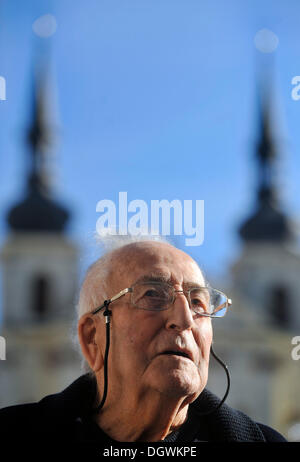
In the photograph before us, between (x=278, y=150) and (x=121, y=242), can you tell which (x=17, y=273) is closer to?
(x=278, y=150)

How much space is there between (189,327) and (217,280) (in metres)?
31.2

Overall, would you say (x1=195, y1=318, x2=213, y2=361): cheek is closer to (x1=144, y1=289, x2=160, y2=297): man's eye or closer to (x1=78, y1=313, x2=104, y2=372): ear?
(x1=144, y1=289, x2=160, y2=297): man's eye

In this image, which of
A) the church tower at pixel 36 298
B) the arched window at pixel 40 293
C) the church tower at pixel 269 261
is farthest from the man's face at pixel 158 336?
the church tower at pixel 269 261

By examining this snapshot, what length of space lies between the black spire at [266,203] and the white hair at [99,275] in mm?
31155

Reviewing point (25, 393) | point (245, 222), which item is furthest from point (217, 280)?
point (25, 393)

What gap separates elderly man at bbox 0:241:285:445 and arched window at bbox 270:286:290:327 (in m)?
30.8

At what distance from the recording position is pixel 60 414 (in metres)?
2.07

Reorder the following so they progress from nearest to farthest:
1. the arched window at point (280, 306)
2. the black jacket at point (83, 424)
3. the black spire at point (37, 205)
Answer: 1. the black jacket at point (83, 424)
2. the black spire at point (37, 205)
3. the arched window at point (280, 306)

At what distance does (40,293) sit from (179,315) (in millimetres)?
29620

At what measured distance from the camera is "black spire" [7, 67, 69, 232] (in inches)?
1262

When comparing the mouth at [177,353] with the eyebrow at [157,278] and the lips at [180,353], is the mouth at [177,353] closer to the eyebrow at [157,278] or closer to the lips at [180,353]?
the lips at [180,353]

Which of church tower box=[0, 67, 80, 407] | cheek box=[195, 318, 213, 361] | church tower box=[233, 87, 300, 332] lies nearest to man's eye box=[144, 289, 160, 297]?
cheek box=[195, 318, 213, 361]

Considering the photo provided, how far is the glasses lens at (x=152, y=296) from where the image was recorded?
→ 1987mm

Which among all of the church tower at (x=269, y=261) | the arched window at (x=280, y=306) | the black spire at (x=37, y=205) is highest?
the black spire at (x=37, y=205)
